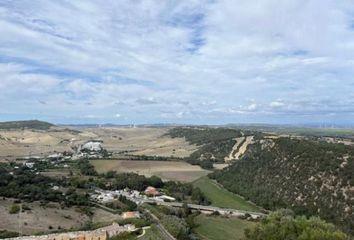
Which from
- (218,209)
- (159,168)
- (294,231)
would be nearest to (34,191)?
(218,209)

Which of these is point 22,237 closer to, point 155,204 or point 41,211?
point 41,211

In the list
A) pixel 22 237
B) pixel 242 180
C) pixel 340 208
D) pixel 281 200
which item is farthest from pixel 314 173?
pixel 22 237

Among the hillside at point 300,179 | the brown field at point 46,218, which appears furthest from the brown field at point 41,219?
the hillside at point 300,179

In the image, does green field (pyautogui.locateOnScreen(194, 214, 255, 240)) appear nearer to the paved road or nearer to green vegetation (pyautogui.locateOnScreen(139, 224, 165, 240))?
the paved road

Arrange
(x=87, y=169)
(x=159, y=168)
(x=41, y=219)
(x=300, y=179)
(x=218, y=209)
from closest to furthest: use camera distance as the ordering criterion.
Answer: (x=41, y=219), (x=218, y=209), (x=300, y=179), (x=87, y=169), (x=159, y=168)

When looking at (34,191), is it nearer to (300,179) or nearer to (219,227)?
(219,227)

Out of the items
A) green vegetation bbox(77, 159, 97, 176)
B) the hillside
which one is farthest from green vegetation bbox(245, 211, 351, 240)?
green vegetation bbox(77, 159, 97, 176)
